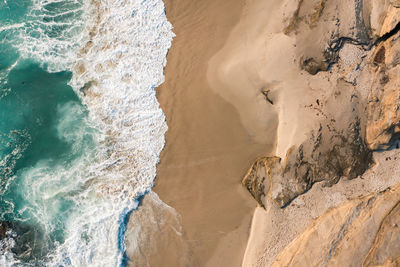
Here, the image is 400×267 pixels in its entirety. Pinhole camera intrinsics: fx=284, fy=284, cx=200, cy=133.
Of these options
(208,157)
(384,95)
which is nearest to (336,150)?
(384,95)

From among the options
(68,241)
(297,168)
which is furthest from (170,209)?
(297,168)

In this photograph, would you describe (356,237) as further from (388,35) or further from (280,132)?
(388,35)

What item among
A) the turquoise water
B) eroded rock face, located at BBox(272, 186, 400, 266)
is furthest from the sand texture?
the turquoise water

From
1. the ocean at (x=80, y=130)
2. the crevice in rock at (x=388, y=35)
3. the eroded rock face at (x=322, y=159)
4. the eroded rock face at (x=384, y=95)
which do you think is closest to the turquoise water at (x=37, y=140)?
the ocean at (x=80, y=130)

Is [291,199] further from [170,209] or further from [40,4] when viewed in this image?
[40,4]

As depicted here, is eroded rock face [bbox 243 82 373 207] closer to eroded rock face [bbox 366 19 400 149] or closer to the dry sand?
eroded rock face [bbox 366 19 400 149]

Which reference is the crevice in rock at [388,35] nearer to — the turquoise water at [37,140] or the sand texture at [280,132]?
the sand texture at [280,132]

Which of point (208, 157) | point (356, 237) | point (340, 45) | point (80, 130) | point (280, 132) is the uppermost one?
point (80, 130)
